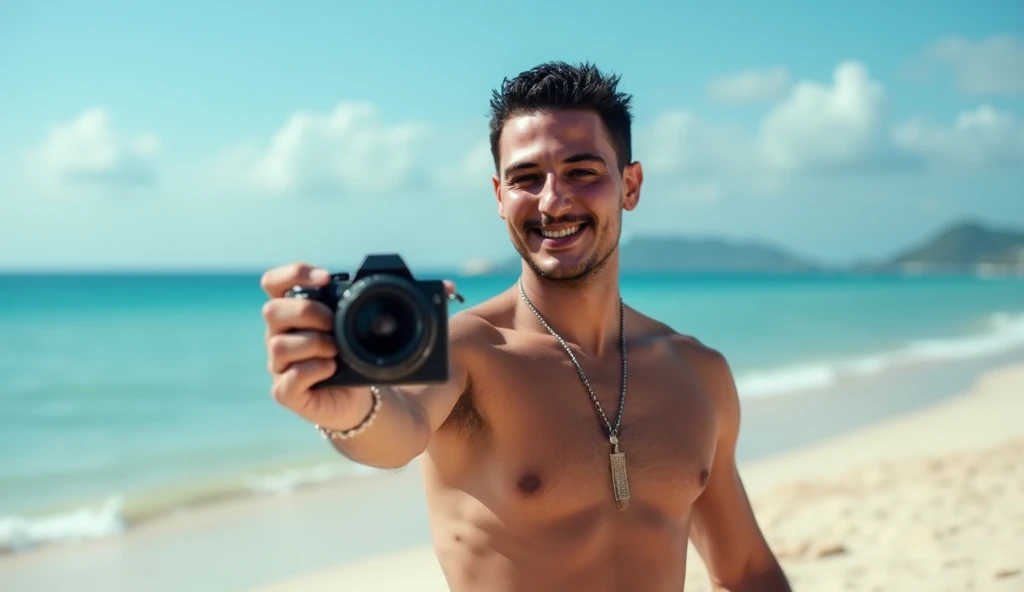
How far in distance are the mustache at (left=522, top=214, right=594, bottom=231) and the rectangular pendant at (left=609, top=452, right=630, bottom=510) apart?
0.58 m

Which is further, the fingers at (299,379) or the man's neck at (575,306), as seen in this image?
the man's neck at (575,306)

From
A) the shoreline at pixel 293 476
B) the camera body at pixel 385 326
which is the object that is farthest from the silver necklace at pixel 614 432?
the shoreline at pixel 293 476

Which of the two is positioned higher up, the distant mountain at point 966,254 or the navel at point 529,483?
the distant mountain at point 966,254

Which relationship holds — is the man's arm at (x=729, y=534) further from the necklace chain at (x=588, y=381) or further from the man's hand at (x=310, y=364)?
the man's hand at (x=310, y=364)

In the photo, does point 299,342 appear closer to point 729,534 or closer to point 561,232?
point 561,232

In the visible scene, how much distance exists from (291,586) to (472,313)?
3.38 m

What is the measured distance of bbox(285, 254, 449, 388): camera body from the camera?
134cm

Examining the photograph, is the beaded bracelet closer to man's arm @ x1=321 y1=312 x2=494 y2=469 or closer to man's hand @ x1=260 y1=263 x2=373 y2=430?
man's arm @ x1=321 y1=312 x2=494 y2=469

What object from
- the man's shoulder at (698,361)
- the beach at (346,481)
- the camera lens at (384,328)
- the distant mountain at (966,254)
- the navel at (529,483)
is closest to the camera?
the camera lens at (384,328)

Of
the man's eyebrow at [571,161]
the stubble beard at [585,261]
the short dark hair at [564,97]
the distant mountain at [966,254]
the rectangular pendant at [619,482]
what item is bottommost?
the rectangular pendant at [619,482]

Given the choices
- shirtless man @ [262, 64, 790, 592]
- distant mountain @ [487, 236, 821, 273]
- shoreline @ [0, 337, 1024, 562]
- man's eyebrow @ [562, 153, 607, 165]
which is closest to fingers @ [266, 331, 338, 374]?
shirtless man @ [262, 64, 790, 592]

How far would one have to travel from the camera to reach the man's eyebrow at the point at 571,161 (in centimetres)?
234

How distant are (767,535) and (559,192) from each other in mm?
3668

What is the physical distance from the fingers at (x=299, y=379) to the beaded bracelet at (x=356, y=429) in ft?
0.49
